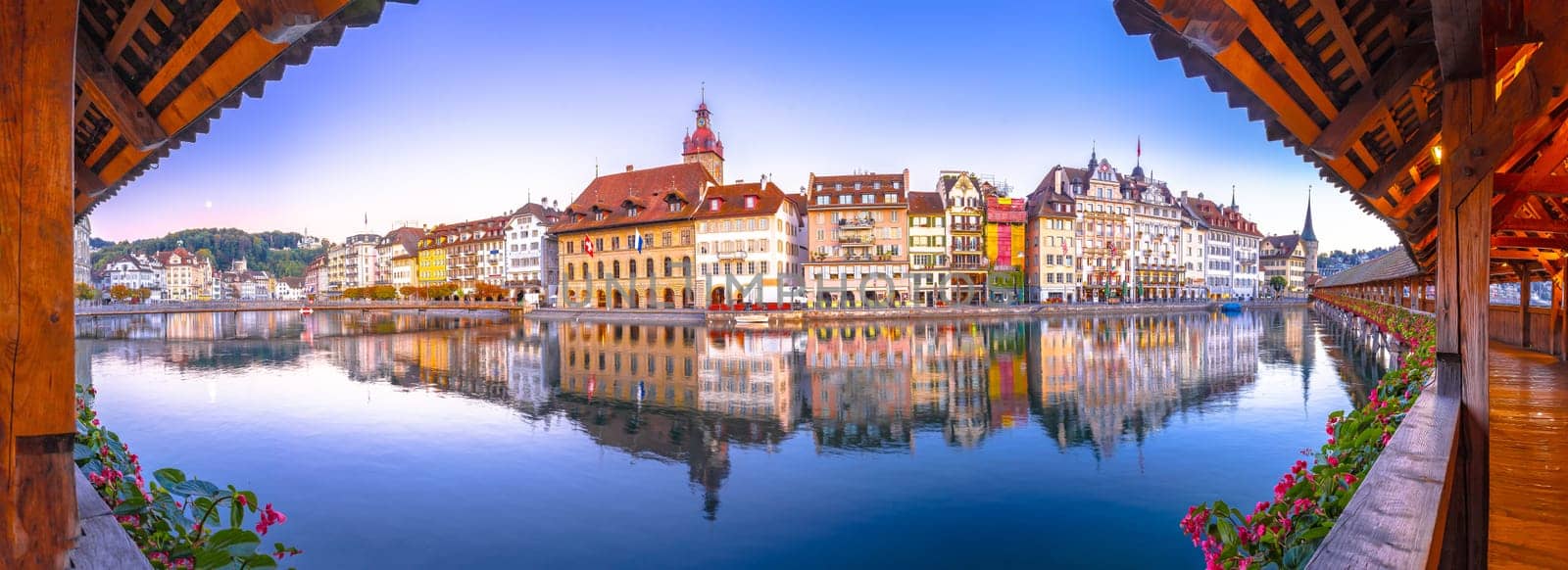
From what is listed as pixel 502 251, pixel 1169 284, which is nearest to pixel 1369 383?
pixel 1169 284

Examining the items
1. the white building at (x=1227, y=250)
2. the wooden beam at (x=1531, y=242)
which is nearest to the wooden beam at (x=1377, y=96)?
the wooden beam at (x=1531, y=242)

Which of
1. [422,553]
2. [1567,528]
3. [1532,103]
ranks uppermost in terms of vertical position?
[1532,103]

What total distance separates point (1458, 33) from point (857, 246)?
5397 centimetres

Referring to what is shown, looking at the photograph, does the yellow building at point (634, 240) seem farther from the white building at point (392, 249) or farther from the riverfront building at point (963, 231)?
the white building at point (392, 249)

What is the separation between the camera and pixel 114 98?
14.1 feet

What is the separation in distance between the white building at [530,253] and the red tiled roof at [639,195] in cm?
1074

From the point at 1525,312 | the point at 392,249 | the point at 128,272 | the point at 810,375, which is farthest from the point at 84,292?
the point at 1525,312

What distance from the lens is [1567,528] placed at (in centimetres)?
323

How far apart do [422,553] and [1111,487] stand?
30.2 ft

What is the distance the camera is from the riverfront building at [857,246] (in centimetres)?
5703

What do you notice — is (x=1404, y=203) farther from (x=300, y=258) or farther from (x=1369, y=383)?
(x=300, y=258)

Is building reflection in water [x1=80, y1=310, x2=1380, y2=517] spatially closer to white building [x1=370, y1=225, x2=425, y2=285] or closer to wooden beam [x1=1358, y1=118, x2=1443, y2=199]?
wooden beam [x1=1358, y1=118, x2=1443, y2=199]

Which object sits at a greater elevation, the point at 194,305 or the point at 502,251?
the point at 502,251

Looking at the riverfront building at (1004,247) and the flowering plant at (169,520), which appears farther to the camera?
the riverfront building at (1004,247)
